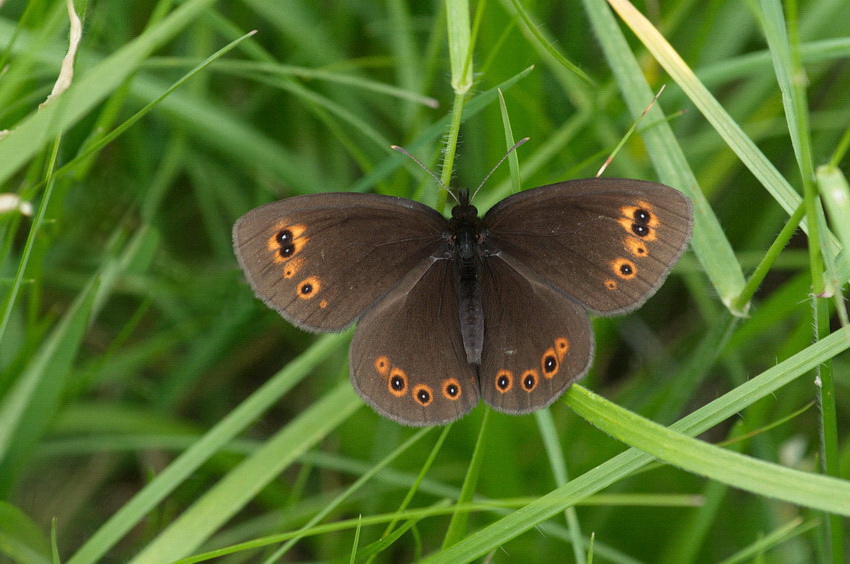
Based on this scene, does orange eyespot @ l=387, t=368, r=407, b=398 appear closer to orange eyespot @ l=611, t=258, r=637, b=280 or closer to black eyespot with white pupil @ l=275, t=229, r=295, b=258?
black eyespot with white pupil @ l=275, t=229, r=295, b=258

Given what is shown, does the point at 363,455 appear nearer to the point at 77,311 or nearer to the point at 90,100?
the point at 77,311

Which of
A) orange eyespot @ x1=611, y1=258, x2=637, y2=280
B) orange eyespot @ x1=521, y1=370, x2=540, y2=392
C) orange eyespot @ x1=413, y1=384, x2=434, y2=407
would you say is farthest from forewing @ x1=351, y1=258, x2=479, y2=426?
orange eyespot @ x1=611, y1=258, x2=637, y2=280

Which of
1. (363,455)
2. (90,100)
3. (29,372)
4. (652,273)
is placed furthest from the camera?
(363,455)

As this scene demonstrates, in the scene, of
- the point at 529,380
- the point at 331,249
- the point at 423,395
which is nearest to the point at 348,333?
the point at 331,249

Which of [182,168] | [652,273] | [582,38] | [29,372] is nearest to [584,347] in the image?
[652,273]

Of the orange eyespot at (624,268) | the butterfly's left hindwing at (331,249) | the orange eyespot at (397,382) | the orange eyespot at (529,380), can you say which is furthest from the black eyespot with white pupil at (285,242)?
the orange eyespot at (624,268)

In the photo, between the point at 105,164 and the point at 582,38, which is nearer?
the point at 582,38

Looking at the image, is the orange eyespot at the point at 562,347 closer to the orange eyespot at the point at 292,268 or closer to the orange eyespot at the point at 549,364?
the orange eyespot at the point at 549,364
